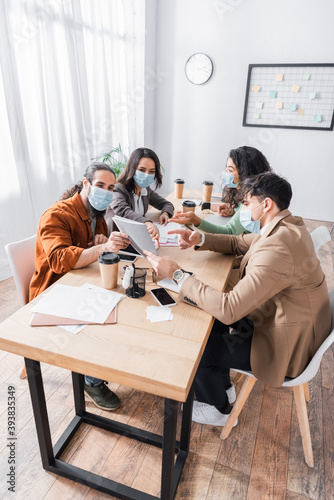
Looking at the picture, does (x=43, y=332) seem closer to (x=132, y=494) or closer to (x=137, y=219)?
(x=132, y=494)

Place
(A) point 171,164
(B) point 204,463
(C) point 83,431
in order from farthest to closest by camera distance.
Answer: (A) point 171,164
(C) point 83,431
(B) point 204,463

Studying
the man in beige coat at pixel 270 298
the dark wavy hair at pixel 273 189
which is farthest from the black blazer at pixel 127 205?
the dark wavy hair at pixel 273 189

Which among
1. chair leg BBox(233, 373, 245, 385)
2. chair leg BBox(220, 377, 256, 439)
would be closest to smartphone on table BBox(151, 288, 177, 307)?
chair leg BBox(220, 377, 256, 439)

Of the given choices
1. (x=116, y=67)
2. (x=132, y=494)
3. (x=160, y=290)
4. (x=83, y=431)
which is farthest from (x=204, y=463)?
(x=116, y=67)

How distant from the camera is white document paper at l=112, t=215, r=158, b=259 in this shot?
4.56ft

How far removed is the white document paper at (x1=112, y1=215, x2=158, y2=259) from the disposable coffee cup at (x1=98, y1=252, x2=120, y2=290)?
6.4 inches

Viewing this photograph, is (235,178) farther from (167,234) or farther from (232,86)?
(232,86)

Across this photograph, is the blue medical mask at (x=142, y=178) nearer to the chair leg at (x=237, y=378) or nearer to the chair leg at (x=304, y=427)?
the chair leg at (x=237, y=378)

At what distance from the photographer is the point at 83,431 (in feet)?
5.11

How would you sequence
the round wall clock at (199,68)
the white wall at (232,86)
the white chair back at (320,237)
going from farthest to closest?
the round wall clock at (199,68), the white wall at (232,86), the white chair back at (320,237)

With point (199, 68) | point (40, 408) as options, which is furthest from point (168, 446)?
point (199, 68)

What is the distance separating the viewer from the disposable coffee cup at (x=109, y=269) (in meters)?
1.27

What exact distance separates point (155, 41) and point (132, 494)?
494cm

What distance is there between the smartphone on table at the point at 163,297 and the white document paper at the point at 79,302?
13 cm
